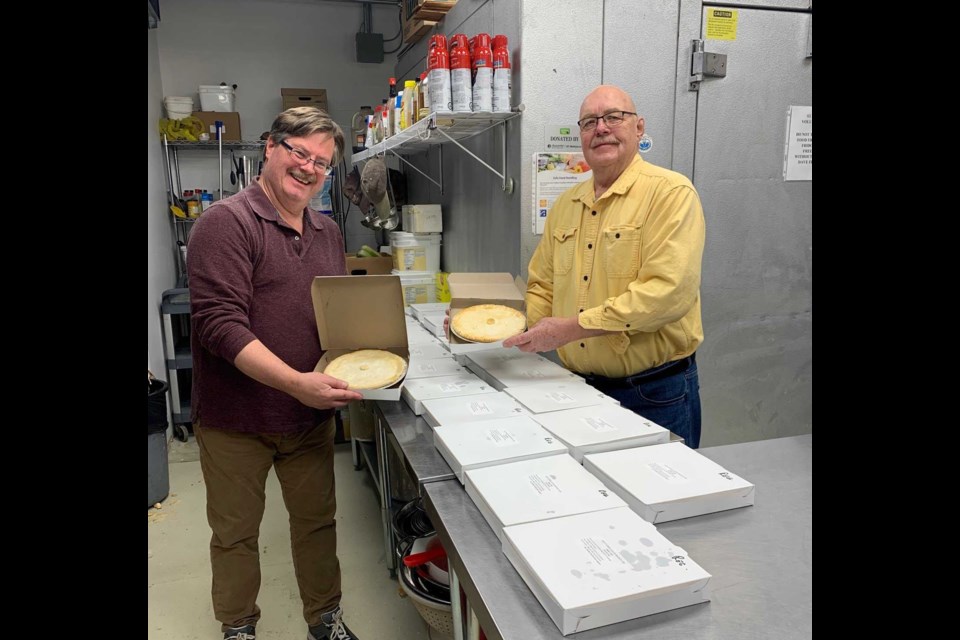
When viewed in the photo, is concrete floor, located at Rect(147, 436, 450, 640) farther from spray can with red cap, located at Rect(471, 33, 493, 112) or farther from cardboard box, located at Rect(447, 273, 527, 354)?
spray can with red cap, located at Rect(471, 33, 493, 112)

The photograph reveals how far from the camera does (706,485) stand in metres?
1.24

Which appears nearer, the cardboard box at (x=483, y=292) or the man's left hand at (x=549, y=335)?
the man's left hand at (x=549, y=335)

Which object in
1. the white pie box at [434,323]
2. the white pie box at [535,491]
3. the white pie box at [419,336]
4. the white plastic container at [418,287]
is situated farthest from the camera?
the white plastic container at [418,287]

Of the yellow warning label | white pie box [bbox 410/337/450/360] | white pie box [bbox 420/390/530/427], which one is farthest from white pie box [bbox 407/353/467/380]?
the yellow warning label

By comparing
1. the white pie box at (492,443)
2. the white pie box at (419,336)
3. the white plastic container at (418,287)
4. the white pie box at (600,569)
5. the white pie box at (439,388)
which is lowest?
the white pie box at (600,569)

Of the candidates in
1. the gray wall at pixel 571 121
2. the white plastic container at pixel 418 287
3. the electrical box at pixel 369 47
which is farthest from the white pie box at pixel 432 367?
the electrical box at pixel 369 47

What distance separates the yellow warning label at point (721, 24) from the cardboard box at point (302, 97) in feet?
10.8

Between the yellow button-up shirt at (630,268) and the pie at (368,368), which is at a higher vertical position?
the yellow button-up shirt at (630,268)

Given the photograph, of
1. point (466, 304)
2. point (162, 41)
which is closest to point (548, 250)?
Answer: point (466, 304)

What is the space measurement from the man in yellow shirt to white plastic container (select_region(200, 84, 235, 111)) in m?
3.77

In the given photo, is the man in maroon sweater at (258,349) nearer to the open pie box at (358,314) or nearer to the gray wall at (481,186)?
the open pie box at (358,314)

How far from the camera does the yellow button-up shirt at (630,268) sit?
1811mm
